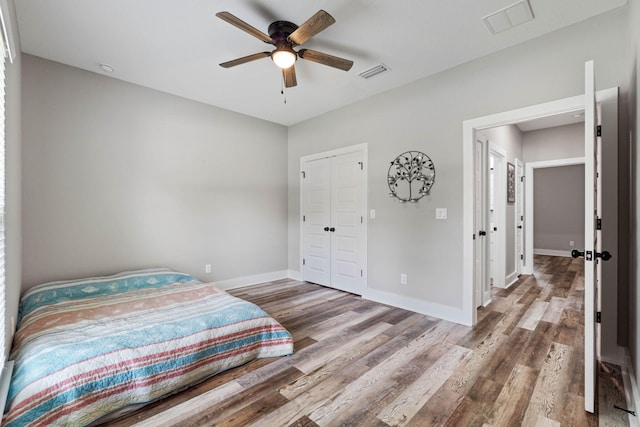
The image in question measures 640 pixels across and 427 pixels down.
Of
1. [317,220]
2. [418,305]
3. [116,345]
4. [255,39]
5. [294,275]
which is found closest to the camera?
[116,345]

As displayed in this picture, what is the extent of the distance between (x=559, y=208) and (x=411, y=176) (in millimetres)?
6556

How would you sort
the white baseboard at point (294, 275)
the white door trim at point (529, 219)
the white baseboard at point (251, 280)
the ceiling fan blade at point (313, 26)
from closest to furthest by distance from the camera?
the ceiling fan blade at point (313, 26), the white baseboard at point (251, 280), the white baseboard at point (294, 275), the white door trim at point (529, 219)

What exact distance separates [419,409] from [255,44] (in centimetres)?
316

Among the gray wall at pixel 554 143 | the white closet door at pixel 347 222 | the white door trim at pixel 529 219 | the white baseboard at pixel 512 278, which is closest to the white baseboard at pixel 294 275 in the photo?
the white closet door at pixel 347 222

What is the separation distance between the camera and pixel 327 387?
1.95 m

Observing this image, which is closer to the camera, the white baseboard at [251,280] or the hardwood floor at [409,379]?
the hardwood floor at [409,379]

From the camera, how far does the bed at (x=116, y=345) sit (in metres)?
1.54

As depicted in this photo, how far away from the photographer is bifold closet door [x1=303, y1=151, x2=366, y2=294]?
13.4 ft

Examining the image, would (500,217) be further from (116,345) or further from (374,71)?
(116,345)

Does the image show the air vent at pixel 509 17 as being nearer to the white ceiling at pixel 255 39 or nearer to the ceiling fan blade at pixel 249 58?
the white ceiling at pixel 255 39

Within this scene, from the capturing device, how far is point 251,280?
460cm

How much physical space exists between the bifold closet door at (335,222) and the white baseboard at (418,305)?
256 millimetres

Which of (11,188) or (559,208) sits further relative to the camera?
(559,208)

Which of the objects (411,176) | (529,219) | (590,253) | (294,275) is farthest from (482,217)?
(294,275)
